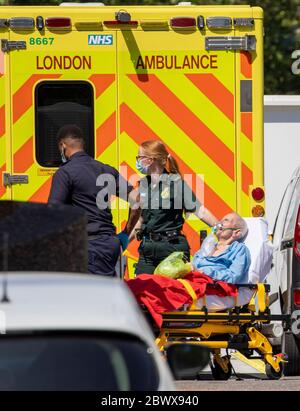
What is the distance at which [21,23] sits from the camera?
10523 mm

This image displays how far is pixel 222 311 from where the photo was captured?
9500 mm

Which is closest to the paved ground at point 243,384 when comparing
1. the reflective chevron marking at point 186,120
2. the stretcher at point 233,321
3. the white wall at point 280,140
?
the stretcher at point 233,321

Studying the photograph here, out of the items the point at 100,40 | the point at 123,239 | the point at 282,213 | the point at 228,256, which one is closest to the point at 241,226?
the point at 228,256

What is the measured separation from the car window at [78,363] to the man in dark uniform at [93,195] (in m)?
4.96

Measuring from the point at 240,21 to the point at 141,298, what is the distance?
2.58 m

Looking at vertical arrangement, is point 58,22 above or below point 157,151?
above

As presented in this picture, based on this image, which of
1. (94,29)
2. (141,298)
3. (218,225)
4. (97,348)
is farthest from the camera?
(94,29)

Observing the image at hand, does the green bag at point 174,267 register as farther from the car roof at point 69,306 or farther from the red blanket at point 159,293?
the car roof at point 69,306

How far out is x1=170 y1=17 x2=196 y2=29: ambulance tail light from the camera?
10562mm

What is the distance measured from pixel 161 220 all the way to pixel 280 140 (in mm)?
3535

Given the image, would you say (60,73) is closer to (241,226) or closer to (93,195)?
(93,195)
